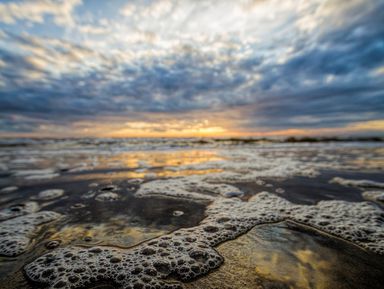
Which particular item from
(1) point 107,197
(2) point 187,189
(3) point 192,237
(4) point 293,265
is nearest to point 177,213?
(3) point 192,237

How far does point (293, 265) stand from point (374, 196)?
3.50 metres

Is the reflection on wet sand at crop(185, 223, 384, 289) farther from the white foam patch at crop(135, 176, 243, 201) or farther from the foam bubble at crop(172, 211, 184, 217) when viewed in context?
the white foam patch at crop(135, 176, 243, 201)

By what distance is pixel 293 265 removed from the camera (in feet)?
5.97

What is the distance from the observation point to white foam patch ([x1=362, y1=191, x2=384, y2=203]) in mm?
3714

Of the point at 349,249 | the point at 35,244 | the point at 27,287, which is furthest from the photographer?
the point at 35,244

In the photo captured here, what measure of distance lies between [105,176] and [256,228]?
4.74 metres

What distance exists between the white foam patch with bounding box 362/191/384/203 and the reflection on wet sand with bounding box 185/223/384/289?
2317 millimetres

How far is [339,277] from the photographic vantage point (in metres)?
1.68

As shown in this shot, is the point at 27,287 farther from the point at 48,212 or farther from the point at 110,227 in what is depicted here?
the point at 48,212

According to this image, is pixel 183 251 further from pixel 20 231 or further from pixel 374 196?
pixel 374 196

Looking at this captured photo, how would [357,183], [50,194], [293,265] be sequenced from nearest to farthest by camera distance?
[293,265] → [50,194] → [357,183]

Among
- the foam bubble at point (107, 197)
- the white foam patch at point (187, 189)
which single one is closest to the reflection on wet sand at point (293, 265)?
the white foam patch at point (187, 189)

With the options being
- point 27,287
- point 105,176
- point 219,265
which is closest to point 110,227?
point 27,287

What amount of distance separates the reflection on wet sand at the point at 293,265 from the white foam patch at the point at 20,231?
2083 millimetres
